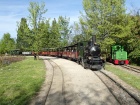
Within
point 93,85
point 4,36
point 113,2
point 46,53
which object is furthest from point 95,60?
point 4,36

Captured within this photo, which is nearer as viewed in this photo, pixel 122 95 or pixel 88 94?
A: pixel 122 95

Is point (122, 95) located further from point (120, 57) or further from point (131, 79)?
point (120, 57)

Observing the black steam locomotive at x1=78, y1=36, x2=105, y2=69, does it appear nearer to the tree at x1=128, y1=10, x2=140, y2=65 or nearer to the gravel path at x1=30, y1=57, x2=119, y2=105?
the gravel path at x1=30, y1=57, x2=119, y2=105

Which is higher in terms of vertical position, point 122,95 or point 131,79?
point 131,79

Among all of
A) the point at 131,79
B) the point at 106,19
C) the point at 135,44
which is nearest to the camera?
the point at 131,79

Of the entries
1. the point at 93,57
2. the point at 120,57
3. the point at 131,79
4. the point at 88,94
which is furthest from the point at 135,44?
the point at 88,94

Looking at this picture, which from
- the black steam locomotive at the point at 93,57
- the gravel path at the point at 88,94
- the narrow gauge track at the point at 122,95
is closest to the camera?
the narrow gauge track at the point at 122,95

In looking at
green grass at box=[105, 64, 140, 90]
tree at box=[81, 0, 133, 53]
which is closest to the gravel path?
green grass at box=[105, 64, 140, 90]

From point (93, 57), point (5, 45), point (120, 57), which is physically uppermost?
point (5, 45)

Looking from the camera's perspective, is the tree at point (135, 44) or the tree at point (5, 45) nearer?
the tree at point (135, 44)

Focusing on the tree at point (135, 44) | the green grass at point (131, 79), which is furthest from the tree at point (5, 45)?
the green grass at point (131, 79)

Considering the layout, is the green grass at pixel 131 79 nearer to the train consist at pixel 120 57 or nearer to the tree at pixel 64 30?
the train consist at pixel 120 57

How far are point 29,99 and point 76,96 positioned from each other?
7.76 ft

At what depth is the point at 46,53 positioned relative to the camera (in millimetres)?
80438
